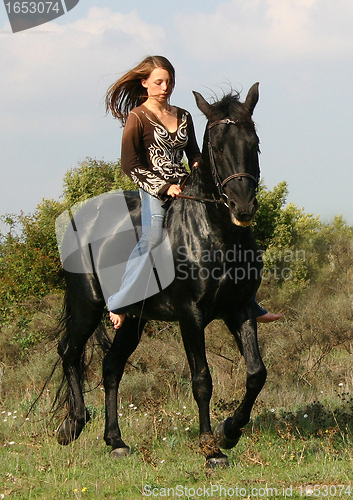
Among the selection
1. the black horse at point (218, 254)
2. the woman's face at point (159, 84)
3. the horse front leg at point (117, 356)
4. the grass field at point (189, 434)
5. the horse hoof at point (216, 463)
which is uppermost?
the woman's face at point (159, 84)

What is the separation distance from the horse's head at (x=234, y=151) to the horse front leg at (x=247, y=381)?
1.06 meters

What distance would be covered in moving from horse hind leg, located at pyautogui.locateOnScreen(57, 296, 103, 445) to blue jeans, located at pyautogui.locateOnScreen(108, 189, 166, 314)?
1.06 metres

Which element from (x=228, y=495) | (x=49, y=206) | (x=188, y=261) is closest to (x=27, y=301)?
(x=49, y=206)

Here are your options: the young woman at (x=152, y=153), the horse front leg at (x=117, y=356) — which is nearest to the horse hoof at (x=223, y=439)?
the young woman at (x=152, y=153)

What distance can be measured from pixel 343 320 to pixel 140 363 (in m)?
3.58

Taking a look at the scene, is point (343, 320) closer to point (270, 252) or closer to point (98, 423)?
point (98, 423)

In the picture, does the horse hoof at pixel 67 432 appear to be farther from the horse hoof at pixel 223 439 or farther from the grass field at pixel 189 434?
the horse hoof at pixel 223 439

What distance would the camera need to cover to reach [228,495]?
4.08 metres

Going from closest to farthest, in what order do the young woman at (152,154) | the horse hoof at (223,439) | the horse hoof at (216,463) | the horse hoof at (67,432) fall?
the horse hoof at (216,463) → the horse hoof at (223,439) → the young woman at (152,154) → the horse hoof at (67,432)

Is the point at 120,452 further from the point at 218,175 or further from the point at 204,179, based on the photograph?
the point at 218,175

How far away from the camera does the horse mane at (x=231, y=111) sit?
4.66 metres

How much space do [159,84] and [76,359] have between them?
10.2 ft

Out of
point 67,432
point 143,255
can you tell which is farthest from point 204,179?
point 67,432

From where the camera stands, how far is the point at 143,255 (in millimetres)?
5270
